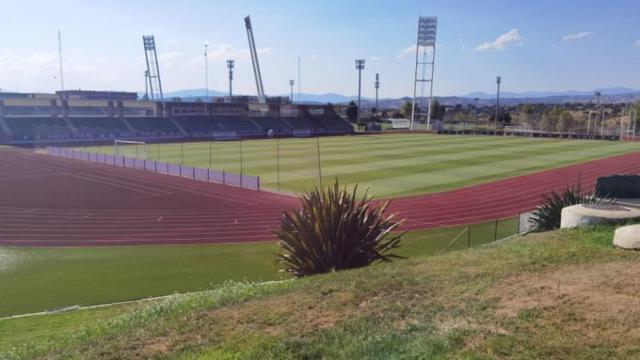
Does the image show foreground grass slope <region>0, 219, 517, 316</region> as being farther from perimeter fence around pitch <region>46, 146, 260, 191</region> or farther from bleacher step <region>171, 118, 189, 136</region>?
bleacher step <region>171, 118, 189, 136</region>

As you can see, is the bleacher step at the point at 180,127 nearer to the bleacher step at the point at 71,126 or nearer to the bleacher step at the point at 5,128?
the bleacher step at the point at 71,126

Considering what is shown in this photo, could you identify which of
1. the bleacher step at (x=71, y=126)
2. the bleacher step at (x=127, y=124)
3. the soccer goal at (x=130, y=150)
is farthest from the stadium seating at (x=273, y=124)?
the soccer goal at (x=130, y=150)

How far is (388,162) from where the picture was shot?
185 feet

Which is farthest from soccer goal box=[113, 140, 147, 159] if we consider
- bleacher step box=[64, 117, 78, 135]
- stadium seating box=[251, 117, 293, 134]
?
stadium seating box=[251, 117, 293, 134]

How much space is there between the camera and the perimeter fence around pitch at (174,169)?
40778 millimetres

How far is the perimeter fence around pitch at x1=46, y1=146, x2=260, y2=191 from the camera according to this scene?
40.8m

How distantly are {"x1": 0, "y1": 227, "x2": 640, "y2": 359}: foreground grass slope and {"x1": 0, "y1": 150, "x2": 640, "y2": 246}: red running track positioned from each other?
53.1 feet

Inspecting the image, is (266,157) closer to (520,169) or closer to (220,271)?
(520,169)

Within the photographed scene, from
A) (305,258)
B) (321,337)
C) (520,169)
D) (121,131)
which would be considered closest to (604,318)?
(321,337)

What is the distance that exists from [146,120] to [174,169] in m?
57.6

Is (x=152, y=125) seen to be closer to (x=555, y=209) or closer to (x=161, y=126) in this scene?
(x=161, y=126)

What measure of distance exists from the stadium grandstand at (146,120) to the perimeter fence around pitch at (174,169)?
2385 cm

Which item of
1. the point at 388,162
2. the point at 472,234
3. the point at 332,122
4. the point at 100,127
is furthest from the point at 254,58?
the point at 472,234

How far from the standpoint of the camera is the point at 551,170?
51438 millimetres
